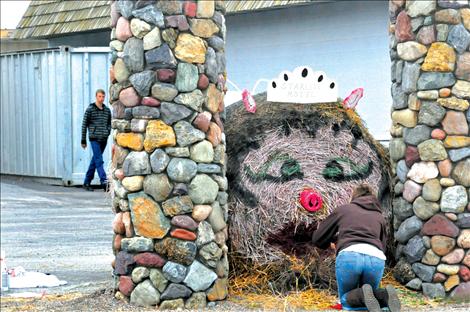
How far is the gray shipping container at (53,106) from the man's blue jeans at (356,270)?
461 inches

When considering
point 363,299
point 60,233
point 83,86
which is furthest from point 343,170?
point 83,86

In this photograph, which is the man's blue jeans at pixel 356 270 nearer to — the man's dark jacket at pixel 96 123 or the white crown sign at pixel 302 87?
the white crown sign at pixel 302 87

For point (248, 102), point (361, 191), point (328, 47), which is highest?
point (328, 47)

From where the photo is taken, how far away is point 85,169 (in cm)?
2188

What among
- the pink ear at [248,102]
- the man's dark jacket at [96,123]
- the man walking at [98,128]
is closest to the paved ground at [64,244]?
the man walking at [98,128]

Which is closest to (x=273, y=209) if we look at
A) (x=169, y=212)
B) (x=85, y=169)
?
(x=169, y=212)

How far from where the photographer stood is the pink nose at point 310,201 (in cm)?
1046

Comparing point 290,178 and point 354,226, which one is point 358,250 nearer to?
point 354,226

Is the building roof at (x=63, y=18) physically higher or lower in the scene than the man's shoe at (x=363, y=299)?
higher

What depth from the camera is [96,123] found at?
19469 millimetres

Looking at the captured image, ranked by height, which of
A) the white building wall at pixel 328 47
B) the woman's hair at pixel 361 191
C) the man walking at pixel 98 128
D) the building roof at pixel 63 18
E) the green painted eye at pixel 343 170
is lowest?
the woman's hair at pixel 361 191

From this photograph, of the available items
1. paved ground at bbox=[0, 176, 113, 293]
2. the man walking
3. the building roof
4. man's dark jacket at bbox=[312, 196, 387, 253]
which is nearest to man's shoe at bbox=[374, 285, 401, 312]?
man's dark jacket at bbox=[312, 196, 387, 253]

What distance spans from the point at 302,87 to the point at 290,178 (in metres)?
0.94

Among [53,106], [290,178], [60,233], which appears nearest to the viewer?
[290,178]
